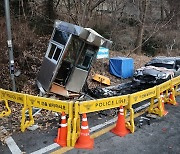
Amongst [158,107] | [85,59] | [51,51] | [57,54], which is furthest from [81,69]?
[158,107]

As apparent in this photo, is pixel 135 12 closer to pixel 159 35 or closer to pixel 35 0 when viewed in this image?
pixel 159 35

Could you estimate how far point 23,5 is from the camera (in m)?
14.3

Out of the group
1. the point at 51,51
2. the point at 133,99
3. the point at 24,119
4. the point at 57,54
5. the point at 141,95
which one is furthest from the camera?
the point at 51,51

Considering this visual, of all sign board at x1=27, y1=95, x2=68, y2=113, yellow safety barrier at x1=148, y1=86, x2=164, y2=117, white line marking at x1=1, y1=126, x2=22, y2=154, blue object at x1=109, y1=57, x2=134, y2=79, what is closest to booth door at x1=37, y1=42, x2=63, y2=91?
sign board at x1=27, y1=95, x2=68, y2=113

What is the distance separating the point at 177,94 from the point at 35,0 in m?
10.5

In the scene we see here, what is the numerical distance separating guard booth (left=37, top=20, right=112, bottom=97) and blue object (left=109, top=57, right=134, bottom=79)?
3.53 m

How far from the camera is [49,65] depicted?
28.2ft

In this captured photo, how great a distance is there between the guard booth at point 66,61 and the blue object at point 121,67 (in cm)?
353

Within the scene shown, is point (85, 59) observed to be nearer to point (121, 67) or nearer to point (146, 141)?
point (121, 67)

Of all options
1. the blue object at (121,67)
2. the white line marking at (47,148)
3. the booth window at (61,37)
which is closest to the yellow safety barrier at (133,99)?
the white line marking at (47,148)

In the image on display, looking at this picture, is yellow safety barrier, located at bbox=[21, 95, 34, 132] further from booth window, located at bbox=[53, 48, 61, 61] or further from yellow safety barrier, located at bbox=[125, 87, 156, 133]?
booth window, located at bbox=[53, 48, 61, 61]

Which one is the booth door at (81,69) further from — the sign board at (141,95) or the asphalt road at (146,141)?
the asphalt road at (146,141)

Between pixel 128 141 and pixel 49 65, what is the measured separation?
4.18 metres

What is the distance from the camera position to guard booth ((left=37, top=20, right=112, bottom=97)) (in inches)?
320
